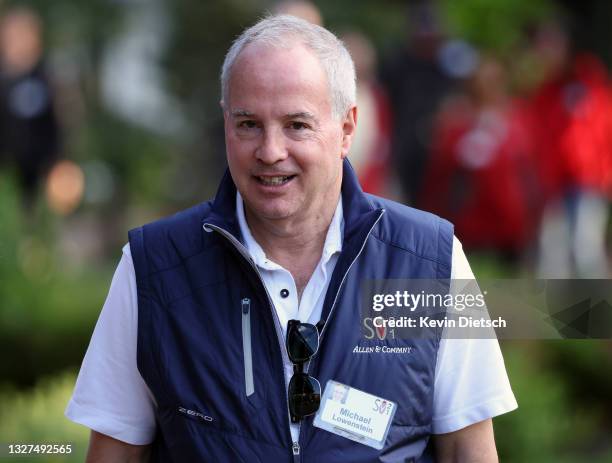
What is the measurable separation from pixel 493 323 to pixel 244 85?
95 centimetres

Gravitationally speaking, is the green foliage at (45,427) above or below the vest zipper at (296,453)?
below

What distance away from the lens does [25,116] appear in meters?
8.48

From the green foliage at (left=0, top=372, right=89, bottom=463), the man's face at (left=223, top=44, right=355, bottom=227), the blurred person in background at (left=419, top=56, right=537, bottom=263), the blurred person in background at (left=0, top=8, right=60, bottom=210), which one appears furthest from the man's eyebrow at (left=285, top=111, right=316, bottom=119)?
the blurred person in background at (left=0, top=8, right=60, bottom=210)

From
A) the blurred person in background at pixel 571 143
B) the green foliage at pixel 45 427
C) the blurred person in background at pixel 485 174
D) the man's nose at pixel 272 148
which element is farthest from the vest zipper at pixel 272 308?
the blurred person in background at pixel 571 143

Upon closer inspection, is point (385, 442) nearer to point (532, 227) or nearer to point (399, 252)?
point (399, 252)

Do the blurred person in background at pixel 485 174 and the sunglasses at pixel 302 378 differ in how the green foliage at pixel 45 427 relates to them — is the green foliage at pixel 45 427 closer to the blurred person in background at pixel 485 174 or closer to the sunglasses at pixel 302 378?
the sunglasses at pixel 302 378

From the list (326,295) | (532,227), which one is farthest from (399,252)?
(532,227)

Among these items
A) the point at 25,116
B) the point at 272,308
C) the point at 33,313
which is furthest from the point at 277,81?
the point at 25,116

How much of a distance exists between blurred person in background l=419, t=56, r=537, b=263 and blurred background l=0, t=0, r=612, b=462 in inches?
0.4

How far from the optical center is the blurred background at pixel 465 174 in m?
6.22

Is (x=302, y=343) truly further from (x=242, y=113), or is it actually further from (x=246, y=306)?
(x=242, y=113)

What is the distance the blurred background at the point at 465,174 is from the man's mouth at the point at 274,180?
185cm

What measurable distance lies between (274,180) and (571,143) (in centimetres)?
658

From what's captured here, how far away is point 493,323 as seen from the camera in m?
3.22
